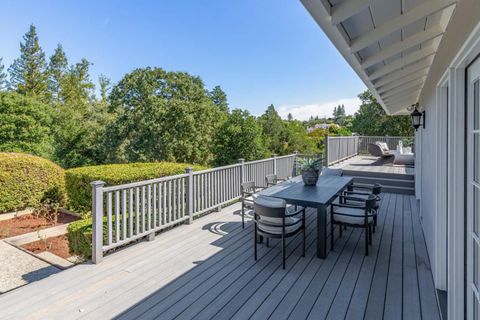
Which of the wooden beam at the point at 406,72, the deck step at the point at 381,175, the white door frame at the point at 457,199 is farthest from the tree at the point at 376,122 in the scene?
the white door frame at the point at 457,199

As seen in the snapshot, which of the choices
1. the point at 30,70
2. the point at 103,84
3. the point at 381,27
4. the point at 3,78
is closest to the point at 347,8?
the point at 381,27

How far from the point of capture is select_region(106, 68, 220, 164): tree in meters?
15.6

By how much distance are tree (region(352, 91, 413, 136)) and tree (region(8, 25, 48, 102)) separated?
2628 centimetres

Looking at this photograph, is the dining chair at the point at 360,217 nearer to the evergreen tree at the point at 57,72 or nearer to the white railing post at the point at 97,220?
the white railing post at the point at 97,220

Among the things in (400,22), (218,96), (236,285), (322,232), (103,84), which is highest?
(103,84)

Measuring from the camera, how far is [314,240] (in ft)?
13.6

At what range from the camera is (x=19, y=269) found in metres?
4.59

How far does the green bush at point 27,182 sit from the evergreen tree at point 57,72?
66.1 ft

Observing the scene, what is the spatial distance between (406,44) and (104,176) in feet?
20.4

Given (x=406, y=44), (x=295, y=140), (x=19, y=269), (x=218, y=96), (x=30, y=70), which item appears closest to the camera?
(x=406, y=44)

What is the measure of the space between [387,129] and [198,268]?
19.4m

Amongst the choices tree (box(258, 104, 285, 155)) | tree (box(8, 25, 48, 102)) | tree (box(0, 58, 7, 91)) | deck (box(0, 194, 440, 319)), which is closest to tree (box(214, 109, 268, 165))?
tree (box(258, 104, 285, 155))

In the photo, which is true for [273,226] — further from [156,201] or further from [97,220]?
[97,220]

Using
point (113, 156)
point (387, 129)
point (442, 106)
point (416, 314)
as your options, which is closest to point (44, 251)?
point (416, 314)
